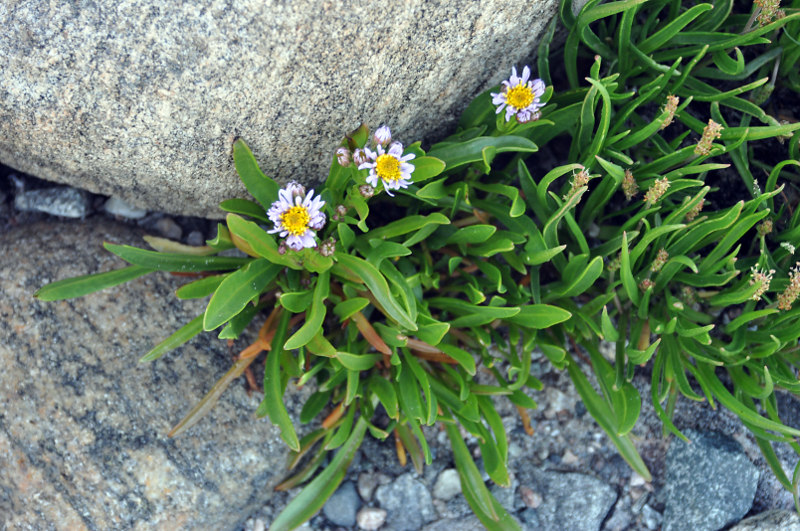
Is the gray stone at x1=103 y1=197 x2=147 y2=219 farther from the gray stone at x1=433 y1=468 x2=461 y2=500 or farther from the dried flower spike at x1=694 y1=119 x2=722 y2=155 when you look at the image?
the dried flower spike at x1=694 y1=119 x2=722 y2=155

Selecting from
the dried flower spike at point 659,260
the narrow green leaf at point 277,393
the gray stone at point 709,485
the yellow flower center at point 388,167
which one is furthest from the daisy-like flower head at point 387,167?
the gray stone at point 709,485

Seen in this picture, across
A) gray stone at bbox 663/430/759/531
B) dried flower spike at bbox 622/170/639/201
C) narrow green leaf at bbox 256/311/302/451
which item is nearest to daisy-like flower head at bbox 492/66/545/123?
dried flower spike at bbox 622/170/639/201

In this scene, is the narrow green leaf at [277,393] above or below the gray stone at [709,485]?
above

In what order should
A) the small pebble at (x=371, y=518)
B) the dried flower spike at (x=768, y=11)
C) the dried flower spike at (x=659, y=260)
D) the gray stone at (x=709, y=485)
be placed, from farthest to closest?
the small pebble at (x=371, y=518) < the gray stone at (x=709, y=485) < the dried flower spike at (x=659, y=260) < the dried flower spike at (x=768, y=11)

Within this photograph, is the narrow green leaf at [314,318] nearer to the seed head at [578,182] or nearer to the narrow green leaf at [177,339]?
the narrow green leaf at [177,339]

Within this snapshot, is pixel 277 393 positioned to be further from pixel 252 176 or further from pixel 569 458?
pixel 569 458

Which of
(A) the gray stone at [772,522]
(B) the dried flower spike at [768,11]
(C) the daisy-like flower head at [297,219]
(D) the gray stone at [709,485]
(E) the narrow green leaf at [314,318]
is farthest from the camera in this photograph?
(D) the gray stone at [709,485]
